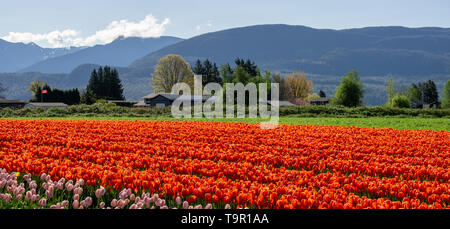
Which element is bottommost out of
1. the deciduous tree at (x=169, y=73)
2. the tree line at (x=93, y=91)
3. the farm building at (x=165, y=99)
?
the farm building at (x=165, y=99)

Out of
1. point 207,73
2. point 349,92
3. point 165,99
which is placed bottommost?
point 165,99

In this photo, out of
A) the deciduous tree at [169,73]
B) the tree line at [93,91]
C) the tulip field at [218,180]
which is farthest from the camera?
the deciduous tree at [169,73]

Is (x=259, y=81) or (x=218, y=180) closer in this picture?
(x=218, y=180)

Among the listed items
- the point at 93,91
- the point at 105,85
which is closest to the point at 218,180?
the point at 93,91

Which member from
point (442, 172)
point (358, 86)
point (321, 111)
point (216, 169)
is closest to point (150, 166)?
point (216, 169)

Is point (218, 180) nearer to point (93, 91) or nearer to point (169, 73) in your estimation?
point (169, 73)

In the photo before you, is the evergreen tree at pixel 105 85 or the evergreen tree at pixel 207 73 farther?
the evergreen tree at pixel 105 85

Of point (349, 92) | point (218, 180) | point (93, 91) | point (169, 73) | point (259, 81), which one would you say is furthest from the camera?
point (93, 91)

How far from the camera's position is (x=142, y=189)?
7.17m

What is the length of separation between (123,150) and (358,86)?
221 feet

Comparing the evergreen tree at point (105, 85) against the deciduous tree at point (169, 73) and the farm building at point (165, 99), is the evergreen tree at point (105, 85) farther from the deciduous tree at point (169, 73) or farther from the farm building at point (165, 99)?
the farm building at point (165, 99)

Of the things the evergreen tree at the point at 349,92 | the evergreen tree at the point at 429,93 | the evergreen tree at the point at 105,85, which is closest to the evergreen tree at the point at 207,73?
the evergreen tree at the point at 105,85

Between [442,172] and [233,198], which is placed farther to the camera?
[442,172]
